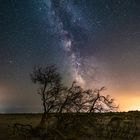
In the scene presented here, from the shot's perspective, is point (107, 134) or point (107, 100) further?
point (107, 134)

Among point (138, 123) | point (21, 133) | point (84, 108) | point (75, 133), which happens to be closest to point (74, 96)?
point (84, 108)

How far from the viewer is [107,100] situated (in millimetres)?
35281

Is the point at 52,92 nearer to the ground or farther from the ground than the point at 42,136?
farther from the ground

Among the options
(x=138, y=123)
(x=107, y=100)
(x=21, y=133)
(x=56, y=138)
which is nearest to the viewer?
(x=56, y=138)

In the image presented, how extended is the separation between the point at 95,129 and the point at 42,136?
6816 millimetres

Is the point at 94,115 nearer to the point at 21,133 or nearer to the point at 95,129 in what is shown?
the point at 95,129

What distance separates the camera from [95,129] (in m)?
38.7

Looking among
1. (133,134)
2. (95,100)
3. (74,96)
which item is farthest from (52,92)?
(133,134)

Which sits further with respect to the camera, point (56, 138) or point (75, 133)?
point (75, 133)

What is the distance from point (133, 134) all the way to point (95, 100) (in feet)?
22.7

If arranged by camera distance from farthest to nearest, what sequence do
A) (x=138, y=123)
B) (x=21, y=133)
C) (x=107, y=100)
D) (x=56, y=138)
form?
(x=138, y=123), (x=21, y=133), (x=107, y=100), (x=56, y=138)

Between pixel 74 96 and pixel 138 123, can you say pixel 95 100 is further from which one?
pixel 138 123

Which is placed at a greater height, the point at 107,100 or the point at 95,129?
the point at 107,100

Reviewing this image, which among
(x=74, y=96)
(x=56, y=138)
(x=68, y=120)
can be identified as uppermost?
(x=74, y=96)
